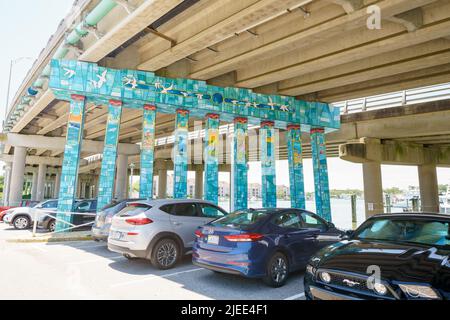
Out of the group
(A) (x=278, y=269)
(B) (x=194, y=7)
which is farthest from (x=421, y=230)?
(B) (x=194, y=7)

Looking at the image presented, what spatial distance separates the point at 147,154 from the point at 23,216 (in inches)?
265

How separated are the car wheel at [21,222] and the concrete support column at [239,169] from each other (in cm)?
1043

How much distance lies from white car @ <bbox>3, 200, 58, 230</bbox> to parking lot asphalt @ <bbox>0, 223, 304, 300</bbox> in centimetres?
654

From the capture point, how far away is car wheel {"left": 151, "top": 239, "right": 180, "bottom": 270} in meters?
6.78

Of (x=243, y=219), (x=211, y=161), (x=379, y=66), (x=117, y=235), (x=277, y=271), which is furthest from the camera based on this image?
(x=211, y=161)

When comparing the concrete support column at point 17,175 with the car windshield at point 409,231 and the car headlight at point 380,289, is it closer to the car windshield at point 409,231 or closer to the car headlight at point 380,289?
the car windshield at point 409,231

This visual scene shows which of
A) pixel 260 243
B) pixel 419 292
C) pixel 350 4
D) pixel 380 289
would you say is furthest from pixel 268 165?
pixel 419 292

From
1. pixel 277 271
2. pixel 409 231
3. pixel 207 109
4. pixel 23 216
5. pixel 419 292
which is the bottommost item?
pixel 277 271

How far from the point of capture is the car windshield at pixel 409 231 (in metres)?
4.22

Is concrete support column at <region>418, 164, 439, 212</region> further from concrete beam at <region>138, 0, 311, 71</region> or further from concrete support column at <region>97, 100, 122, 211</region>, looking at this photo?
concrete support column at <region>97, 100, 122, 211</region>

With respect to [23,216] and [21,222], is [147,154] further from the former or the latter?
[21,222]

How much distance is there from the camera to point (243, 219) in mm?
6238

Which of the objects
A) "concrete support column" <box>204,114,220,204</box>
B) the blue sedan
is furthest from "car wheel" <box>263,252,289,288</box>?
"concrete support column" <box>204,114,220,204</box>
